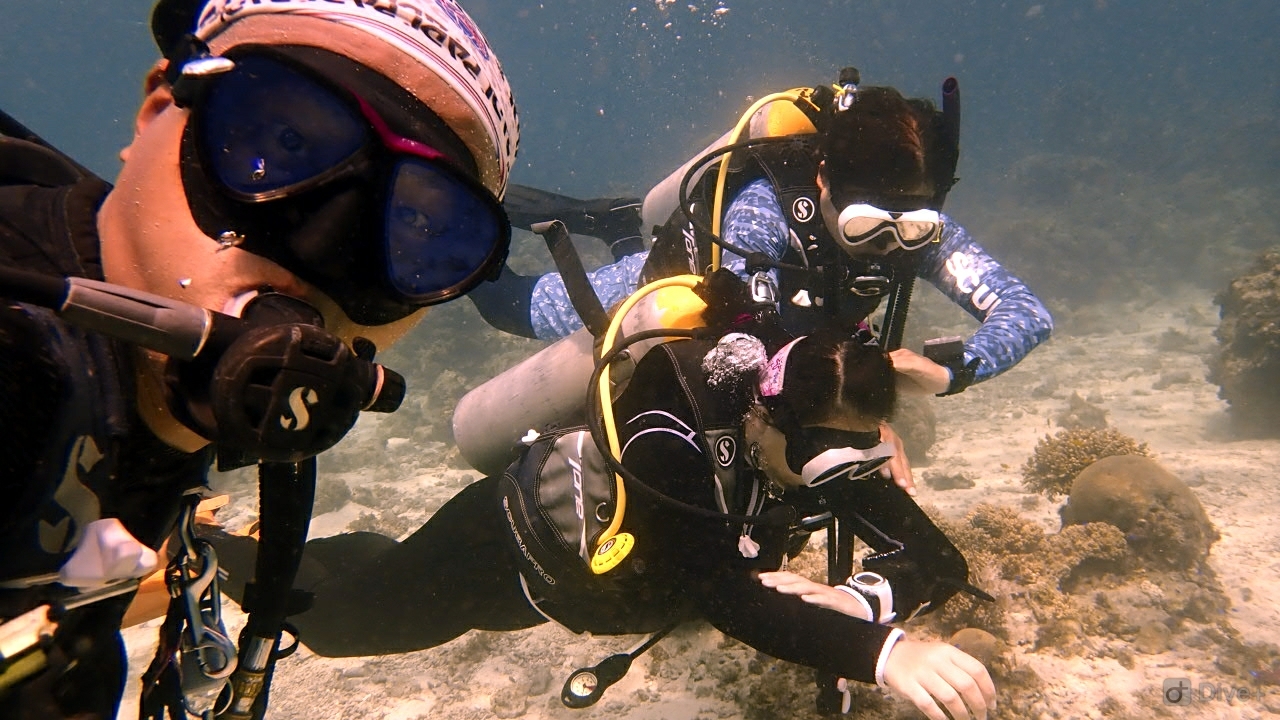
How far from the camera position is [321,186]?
1.15 m

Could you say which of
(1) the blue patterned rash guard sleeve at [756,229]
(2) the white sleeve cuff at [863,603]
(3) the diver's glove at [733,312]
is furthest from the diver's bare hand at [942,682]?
(1) the blue patterned rash guard sleeve at [756,229]

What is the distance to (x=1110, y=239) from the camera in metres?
20.4

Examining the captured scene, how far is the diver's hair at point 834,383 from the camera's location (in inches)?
98.3

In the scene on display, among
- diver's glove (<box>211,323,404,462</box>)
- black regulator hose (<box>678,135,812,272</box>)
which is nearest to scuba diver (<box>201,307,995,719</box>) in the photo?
black regulator hose (<box>678,135,812,272</box>)

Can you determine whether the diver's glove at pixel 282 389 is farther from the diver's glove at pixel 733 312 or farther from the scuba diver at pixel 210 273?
the diver's glove at pixel 733 312

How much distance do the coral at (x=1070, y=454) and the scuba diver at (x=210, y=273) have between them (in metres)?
7.08

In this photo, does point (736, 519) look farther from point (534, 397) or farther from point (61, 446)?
point (61, 446)

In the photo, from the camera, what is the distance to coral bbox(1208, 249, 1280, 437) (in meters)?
8.22

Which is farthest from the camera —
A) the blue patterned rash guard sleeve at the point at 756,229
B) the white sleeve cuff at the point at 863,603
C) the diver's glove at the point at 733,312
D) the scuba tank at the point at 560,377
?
the blue patterned rash guard sleeve at the point at 756,229

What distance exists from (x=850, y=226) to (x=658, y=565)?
7.15 feet

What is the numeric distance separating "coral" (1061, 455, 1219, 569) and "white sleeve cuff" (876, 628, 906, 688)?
417 cm

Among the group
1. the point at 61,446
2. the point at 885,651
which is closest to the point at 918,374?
the point at 885,651

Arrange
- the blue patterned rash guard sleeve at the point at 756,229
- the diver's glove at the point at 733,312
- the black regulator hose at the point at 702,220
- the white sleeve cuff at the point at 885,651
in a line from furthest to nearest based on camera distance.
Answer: the blue patterned rash guard sleeve at the point at 756,229, the black regulator hose at the point at 702,220, the diver's glove at the point at 733,312, the white sleeve cuff at the point at 885,651

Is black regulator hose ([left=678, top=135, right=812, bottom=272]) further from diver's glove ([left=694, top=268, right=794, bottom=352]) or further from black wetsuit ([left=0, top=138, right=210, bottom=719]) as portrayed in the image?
black wetsuit ([left=0, top=138, right=210, bottom=719])
